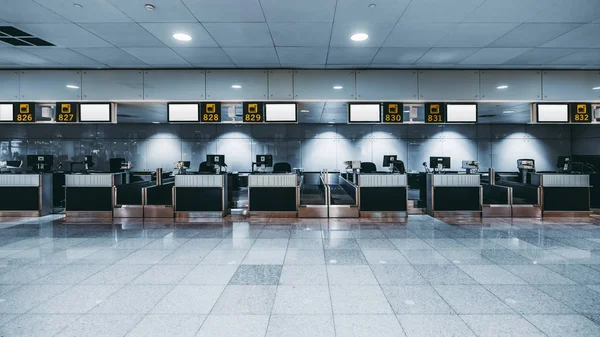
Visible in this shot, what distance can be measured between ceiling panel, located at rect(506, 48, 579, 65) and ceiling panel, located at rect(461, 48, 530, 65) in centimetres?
21

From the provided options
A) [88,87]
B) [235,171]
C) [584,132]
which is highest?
[88,87]

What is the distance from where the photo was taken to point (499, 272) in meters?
4.09

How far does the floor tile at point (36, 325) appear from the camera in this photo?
2.66 metres

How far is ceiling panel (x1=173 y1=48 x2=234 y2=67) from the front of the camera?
6.71 m

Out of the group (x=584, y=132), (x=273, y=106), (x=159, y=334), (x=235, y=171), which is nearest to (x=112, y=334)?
(x=159, y=334)

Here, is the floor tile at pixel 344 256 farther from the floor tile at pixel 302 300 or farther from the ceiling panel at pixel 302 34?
the ceiling panel at pixel 302 34

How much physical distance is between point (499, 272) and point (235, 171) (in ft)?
36.0

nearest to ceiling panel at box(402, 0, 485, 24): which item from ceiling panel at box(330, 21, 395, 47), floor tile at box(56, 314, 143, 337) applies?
ceiling panel at box(330, 21, 395, 47)

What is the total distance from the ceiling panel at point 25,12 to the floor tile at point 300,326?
5.50 m

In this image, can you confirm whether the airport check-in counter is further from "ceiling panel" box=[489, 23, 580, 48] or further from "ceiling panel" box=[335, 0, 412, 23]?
"ceiling panel" box=[489, 23, 580, 48]

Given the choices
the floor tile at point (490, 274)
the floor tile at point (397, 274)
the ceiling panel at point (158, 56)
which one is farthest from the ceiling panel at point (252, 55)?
the floor tile at point (490, 274)

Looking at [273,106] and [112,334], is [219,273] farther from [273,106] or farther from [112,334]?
[273,106]

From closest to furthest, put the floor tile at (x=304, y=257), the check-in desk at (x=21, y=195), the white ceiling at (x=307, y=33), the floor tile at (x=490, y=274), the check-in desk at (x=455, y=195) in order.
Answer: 1. the floor tile at (x=490, y=274)
2. the floor tile at (x=304, y=257)
3. the white ceiling at (x=307, y=33)
4. the check-in desk at (x=455, y=195)
5. the check-in desk at (x=21, y=195)

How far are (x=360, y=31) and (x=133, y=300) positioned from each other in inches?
208
